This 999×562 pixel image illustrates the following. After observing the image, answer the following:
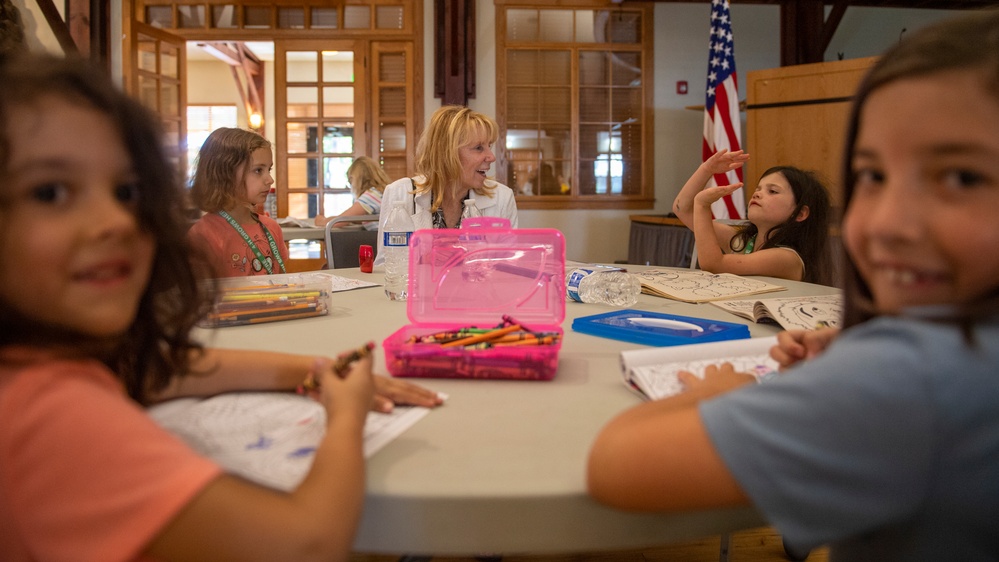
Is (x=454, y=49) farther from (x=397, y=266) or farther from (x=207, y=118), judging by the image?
(x=207, y=118)

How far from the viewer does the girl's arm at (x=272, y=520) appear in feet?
1.56

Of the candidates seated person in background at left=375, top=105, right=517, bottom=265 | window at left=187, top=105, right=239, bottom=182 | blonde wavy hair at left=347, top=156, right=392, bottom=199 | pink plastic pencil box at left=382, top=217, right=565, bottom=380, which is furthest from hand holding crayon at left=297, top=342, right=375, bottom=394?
window at left=187, top=105, right=239, bottom=182

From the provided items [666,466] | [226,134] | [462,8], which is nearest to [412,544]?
[666,466]

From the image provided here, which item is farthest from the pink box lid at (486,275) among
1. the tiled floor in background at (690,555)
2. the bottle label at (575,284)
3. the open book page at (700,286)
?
the tiled floor in background at (690,555)

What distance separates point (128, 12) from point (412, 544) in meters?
6.44

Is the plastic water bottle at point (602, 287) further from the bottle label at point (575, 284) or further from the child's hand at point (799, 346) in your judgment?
the child's hand at point (799, 346)

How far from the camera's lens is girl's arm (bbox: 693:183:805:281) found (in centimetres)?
205

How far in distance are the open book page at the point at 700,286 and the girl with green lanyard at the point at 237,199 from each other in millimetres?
1246

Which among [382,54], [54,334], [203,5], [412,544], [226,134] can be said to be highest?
[203,5]

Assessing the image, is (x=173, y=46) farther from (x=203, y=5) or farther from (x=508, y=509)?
(x=508, y=509)

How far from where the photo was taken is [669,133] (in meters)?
6.41

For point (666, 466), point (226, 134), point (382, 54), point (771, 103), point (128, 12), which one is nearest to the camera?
point (666, 466)

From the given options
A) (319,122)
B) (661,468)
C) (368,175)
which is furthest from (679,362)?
(319,122)

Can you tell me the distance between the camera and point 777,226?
7.48 ft
